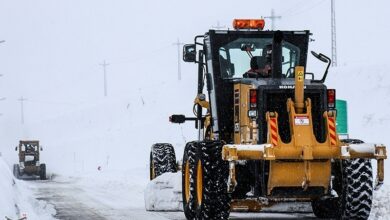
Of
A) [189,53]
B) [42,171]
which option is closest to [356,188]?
[189,53]

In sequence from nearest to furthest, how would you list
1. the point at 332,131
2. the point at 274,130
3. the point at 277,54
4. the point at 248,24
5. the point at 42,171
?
the point at 274,130, the point at 332,131, the point at 277,54, the point at 248,24, the point at 42,171

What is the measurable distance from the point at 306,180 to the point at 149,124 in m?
47.5

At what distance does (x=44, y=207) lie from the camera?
16.7 m

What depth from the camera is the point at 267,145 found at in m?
10.9

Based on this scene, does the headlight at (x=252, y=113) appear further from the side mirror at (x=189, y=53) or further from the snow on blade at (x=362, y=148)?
the side mirror at (x=189, y=53)

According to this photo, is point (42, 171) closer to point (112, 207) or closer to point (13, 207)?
point (112, 207)

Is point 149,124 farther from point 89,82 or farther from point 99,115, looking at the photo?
point 89,82

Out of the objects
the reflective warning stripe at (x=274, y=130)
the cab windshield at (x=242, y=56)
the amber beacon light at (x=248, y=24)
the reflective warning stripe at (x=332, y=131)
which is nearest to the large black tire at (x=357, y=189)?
the reflective warning stripe at (x=332, y=131)

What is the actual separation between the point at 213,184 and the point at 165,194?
3455 millimetres

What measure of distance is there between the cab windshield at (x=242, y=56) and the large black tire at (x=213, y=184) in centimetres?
183

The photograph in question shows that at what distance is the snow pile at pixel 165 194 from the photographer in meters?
14.5

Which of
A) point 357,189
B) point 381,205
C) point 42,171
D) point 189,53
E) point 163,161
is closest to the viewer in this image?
point 357,189

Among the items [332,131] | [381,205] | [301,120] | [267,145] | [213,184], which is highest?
[301,120]

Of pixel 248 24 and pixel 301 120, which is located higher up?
pixel 248 24
